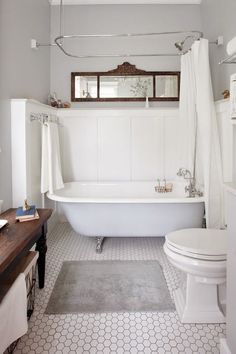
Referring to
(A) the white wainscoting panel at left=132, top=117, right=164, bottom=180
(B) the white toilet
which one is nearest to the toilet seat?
(B) the white toilet

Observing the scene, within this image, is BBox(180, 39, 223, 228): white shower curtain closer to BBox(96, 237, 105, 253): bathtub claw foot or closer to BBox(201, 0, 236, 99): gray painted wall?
BBox(201, 0, 236, 99): gray painted wall

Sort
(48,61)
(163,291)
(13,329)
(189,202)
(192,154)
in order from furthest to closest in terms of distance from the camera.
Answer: (48,61) → (192,154) → (189,202) → (163,291) → (13,329)

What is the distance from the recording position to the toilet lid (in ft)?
4.96

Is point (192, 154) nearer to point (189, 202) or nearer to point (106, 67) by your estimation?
point (189, 202)

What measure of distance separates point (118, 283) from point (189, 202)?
996 millimetres

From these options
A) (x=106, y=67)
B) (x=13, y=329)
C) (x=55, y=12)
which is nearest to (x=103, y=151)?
(x=106, y=67)

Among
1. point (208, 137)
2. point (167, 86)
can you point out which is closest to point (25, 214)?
point (208, 137)

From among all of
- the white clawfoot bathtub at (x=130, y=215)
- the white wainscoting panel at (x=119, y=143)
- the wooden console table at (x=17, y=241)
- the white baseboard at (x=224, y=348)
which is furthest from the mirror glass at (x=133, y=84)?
the white baseboard at (x=224, y=348)

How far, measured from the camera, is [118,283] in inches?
81.1

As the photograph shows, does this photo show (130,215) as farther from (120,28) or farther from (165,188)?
(120,28)

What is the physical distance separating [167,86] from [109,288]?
2.72 m

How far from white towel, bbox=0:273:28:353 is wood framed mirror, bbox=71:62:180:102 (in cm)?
279

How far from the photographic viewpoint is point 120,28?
11.4 ft

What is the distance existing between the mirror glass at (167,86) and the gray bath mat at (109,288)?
7.46 feet
